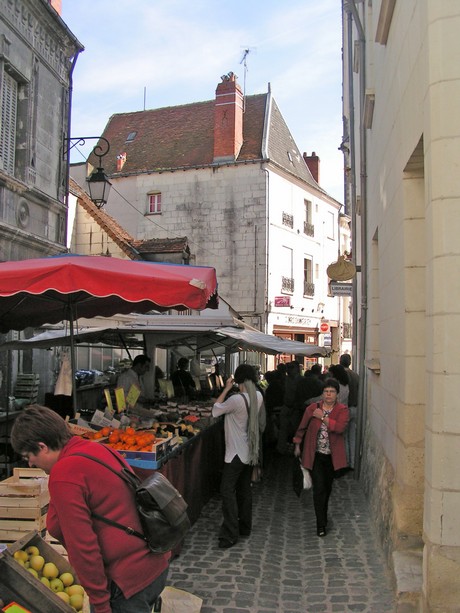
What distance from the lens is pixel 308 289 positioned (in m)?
30.2

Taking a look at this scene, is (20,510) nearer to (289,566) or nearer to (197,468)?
(289,566)

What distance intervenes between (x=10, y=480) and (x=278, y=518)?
3454mm

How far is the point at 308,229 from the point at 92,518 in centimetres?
2855

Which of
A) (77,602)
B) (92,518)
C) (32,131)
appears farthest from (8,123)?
(92,518)

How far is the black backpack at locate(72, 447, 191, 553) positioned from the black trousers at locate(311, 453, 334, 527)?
384 centimetres

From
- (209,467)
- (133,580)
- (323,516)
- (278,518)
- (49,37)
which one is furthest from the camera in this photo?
(49,37)

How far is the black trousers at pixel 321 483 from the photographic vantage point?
6.39 meters

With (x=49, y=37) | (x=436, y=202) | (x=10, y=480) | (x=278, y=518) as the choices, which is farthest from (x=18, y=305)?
(x=49, y=37)

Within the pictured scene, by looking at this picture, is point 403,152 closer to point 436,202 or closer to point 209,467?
point 436,202

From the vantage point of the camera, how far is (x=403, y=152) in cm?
491

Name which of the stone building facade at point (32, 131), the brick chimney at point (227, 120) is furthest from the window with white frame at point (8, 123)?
the brick chimney at point (227, 120)

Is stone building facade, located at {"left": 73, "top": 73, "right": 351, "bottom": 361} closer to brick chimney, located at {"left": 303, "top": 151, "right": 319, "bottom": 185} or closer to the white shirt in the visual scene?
brick chimney, located at {"left": 303, "top": 151, "right": 319, "bottom": 185}

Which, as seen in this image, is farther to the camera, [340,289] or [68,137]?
[340,289]

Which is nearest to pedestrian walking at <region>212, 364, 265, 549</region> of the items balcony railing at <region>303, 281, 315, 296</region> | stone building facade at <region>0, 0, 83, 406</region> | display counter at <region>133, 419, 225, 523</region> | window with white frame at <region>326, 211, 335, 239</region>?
display counter at <region>133, 419, 225, 523</region>
